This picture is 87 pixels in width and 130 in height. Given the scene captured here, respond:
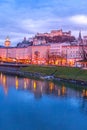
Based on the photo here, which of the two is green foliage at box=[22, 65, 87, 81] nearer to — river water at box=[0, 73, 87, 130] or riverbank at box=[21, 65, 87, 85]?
riverbank at box=[21, 65, 87, 85]

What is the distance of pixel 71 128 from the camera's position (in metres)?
18.4

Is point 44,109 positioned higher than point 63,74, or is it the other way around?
point 63,74

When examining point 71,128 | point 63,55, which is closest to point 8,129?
point 71,128

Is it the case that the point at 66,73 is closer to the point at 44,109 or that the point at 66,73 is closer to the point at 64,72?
the point at 64,72

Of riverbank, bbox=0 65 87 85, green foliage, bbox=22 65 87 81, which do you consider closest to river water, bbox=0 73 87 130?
riverbank, bbox=0 65 87 85

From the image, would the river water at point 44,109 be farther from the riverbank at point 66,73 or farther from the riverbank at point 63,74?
the riverbank at point 63,74

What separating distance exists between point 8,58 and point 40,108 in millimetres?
84983

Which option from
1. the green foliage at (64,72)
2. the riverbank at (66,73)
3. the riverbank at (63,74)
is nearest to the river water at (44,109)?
the riverbank at (66,73)

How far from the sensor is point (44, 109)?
908 inches

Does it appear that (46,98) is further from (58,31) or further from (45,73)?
(58,31)

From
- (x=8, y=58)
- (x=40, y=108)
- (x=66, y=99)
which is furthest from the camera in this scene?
(x=8, y=58)

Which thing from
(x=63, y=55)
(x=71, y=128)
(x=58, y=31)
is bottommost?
(x=71, y=128)

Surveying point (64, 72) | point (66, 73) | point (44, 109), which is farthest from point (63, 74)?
point (44, 109)

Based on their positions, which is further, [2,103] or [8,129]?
[2,103]
